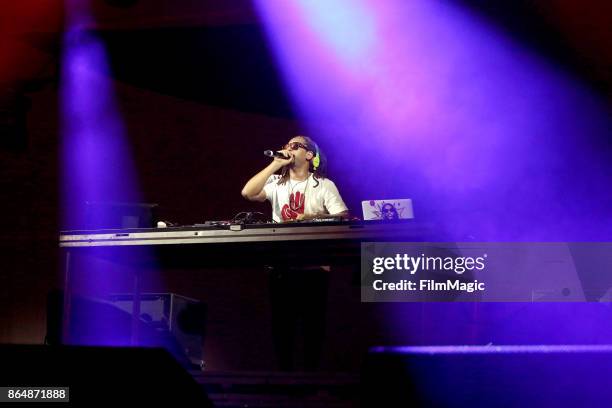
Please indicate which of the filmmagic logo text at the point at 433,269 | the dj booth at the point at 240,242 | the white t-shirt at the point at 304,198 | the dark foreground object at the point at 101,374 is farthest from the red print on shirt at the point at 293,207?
the dark foreground object at the point at 101,374

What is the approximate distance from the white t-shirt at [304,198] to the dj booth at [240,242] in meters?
0.47

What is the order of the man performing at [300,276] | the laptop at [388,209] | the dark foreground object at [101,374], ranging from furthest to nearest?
1. the man performing at [300,276]
2. the laptop at [388,209]
3. the dark foreground object at [101,374]

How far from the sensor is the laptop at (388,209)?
3.13 meters

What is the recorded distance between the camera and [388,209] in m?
3.13

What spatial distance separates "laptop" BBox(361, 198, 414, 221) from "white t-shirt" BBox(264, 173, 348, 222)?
1.92 ft

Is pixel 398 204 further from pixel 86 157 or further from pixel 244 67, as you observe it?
pixel 86 157

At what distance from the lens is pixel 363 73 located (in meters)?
4.85

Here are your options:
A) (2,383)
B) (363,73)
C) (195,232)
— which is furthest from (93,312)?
(363,73)

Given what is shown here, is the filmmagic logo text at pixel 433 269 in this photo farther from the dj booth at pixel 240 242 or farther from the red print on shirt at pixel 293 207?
the red print on shirt at pixel 293 207

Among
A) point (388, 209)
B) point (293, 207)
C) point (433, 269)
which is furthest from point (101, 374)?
point (293, 207)

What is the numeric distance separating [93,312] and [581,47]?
305 cm

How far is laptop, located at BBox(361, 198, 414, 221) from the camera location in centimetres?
313

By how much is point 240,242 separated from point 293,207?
0.77 m

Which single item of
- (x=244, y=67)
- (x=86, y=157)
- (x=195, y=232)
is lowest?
(x=195, y=232)
